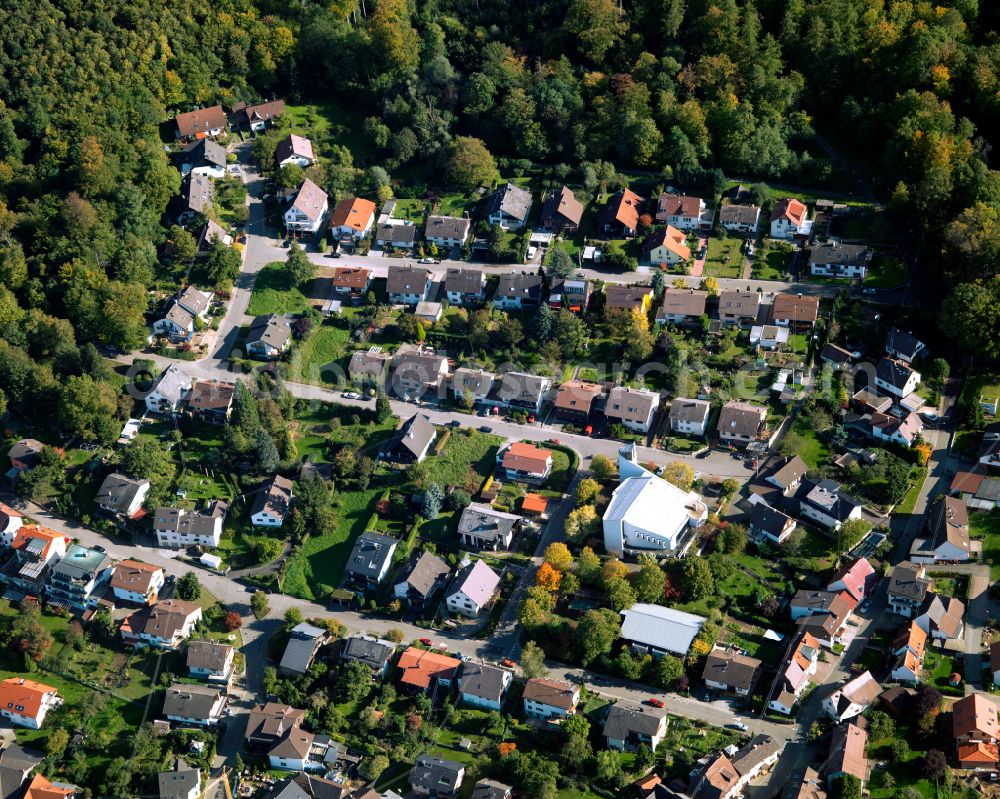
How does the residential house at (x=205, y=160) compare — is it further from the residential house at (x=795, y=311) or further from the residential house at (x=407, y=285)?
the residential house at (x=795, y=311)

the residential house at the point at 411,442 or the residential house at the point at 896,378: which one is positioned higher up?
the residential house at the point at 896,378

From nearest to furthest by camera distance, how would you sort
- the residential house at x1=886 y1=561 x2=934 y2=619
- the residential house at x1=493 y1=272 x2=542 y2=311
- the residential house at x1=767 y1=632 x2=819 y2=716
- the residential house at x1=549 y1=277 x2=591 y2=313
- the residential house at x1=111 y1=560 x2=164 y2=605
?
the residential house at x1=767 y1=632 x2=819 y2=716 < the residential house at x1=886 y1=561 x2=934 y2=619 < the residential house at x1=111 y1=560 x2=164 y2=605 < the residential house at x1=549 y1=277 x2=591 y2=313 < the residential house at x1=493 y1=272 x2=542 y2=311

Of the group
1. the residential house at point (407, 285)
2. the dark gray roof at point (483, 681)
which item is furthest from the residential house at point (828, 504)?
the residential house at point (407, 285)

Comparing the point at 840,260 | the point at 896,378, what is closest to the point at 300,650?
the point at 896,378

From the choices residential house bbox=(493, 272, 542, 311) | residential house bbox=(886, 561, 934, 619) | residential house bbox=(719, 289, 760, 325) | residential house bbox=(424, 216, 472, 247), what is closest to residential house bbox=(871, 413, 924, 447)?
residential house bbox=(886, 561, 934, 619)

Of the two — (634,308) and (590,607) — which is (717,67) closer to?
(634,308)

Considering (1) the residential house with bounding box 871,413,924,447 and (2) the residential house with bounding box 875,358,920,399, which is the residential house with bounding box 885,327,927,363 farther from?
(1) the residential house with bounding box 871,413,924,447
